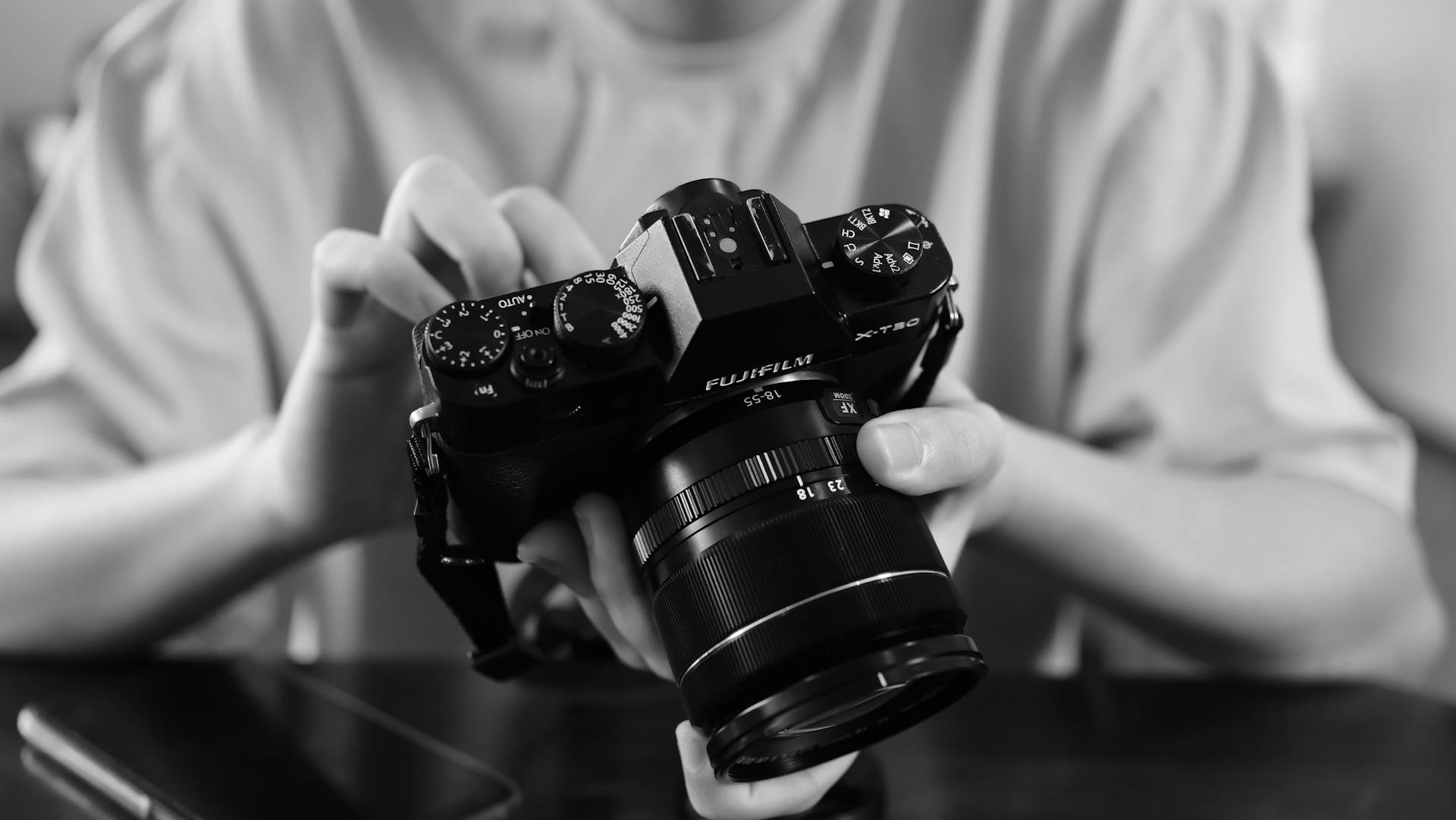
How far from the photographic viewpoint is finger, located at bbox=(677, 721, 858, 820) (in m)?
0.37

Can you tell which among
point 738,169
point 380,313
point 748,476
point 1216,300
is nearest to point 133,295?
point 380,313

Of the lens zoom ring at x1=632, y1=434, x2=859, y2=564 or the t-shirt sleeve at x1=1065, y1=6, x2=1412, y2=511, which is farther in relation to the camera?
the t-shirt sleeve at x1=1065, y1=6, x2=1412, y2=511

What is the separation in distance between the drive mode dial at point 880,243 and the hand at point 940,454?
0.15 ft

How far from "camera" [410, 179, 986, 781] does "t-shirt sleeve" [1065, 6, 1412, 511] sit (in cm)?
32

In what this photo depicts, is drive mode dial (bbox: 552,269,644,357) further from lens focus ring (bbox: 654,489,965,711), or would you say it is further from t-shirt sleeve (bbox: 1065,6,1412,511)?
t-shirt sleeve (bbox: 1065,6,1412,511)

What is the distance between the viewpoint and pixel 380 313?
0.48 meters

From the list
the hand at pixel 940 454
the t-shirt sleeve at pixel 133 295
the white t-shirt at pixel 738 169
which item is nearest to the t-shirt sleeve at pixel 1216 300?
the white t-shirt at pixel 738 169

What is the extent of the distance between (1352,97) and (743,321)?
1.47 m

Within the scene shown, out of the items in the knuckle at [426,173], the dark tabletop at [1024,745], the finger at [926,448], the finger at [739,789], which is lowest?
the dark tabletop at [1024,745]

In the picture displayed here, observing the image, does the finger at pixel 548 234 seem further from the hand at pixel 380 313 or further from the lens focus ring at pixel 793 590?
the lens focus ring at pixel 793 590

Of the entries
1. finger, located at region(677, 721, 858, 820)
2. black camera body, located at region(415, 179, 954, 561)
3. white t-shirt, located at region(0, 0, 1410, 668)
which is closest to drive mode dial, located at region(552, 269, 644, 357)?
black camera body, located at region(415, 179, 954, 561)

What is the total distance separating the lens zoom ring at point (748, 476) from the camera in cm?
35

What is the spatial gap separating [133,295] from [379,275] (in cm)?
28

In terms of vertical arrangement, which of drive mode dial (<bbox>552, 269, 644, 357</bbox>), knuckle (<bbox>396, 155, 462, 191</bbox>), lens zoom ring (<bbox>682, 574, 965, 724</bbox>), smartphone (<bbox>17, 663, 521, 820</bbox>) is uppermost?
drive mode dial (<bbox>552, 269, 644, 357</bbox>)
